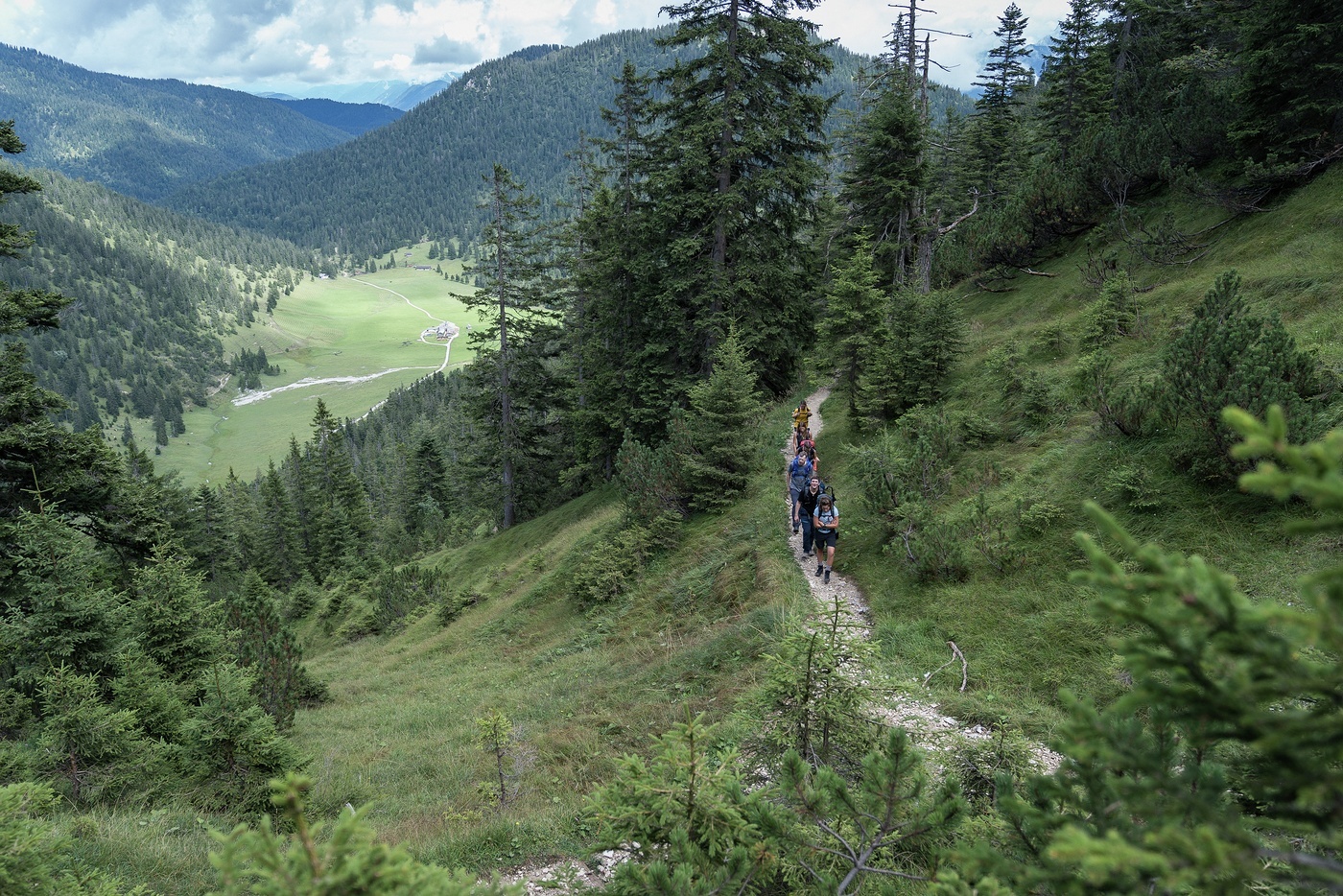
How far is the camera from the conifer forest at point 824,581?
84.1 inches

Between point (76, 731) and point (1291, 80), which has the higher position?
point (1291, 80)

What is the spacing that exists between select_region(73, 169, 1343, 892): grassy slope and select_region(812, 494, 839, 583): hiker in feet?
1.77

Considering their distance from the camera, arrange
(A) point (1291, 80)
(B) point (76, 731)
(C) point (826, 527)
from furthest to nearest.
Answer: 1. (A) point (1291, 80)
2. (C) point (826, 527)
3. (B) point (76, 731)

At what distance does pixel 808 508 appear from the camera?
36.9ft

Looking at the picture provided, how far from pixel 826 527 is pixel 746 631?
7.83ft

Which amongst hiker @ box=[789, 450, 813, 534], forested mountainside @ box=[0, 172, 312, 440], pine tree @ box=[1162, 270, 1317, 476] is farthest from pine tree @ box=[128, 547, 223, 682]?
forested mountainside @ box=[0, 172, 312, 440]

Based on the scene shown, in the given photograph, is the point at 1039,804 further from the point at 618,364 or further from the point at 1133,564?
the point at 618,364

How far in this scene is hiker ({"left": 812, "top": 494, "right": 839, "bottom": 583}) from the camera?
10.5 meters

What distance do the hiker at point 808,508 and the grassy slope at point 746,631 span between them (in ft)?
1.54

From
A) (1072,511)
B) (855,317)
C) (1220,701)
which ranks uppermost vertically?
(855,317)

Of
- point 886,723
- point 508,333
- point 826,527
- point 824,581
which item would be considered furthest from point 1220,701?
point 508,333

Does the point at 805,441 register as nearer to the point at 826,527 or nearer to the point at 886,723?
the point at 826,527

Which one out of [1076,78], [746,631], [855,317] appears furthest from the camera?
[1076,78]

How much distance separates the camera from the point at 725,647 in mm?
9328
